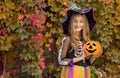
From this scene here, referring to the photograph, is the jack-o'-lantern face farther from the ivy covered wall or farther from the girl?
the ivy covered wall

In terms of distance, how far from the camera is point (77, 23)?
3.49 metres

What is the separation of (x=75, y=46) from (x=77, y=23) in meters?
0.22

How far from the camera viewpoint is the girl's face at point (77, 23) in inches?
137

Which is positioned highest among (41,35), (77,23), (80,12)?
(80,12)

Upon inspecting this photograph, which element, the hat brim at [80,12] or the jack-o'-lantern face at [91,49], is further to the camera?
the hat brim at [80,12]

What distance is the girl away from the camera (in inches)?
136

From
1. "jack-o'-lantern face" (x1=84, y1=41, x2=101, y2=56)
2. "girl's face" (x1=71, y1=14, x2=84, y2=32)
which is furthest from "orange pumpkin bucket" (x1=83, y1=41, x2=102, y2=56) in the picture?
"girl's face" (x1=71, y1=14, x2=84, y2=32)

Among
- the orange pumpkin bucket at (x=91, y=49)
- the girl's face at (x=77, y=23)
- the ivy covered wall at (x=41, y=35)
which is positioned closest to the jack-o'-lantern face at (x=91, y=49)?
the orange pumpkin bucket at (x=91, y=49)

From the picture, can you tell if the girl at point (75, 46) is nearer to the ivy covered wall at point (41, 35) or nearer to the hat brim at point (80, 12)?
the hat brim at point (80, 12)

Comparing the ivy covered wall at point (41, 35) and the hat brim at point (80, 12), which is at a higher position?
the hat brim at point (80, 12)

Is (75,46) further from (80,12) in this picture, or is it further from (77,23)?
(80,12)

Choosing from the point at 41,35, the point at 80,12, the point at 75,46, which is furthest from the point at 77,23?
the point at 41,35

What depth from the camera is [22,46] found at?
4539 millimetres

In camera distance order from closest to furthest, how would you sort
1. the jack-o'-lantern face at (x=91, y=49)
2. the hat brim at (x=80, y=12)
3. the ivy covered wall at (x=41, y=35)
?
the jack-o'-lantern face at (x=91, y=49)
the hat brim at (x=80, y=12)
the ivy covered wall at (x=41, y=35)
